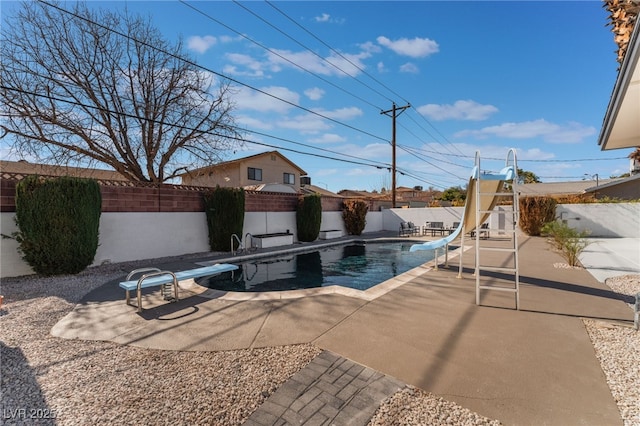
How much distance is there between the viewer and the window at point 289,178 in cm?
2939

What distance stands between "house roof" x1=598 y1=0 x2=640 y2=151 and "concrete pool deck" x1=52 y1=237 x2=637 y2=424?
120 inches

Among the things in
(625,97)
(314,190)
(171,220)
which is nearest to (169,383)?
(625,97)

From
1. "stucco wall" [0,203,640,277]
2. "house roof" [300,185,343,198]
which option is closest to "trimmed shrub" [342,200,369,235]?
"stucco wall" [0,203,640,277]

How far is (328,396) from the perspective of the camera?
2.46 metres

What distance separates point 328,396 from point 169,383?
1.54m

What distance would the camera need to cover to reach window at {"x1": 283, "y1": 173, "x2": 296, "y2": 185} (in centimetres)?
2939

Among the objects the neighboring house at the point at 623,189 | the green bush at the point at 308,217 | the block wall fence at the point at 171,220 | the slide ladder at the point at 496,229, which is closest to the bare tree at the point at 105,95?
the block wall fence at the point at 171,220

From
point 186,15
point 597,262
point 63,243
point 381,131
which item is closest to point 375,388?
point 63,243

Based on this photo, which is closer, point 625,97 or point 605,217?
point 625,97

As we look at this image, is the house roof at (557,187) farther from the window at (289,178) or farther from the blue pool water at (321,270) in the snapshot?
the blue pool water at (321,270)

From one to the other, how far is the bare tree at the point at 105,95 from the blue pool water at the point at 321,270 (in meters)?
6.50

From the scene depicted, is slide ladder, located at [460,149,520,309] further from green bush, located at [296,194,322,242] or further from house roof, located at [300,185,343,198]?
house roof, located at [300,185,343,198]

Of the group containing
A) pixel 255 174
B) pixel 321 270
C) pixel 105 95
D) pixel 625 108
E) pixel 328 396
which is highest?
pixel 105 95

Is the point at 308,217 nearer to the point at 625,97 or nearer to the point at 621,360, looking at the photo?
the point at 625,97
